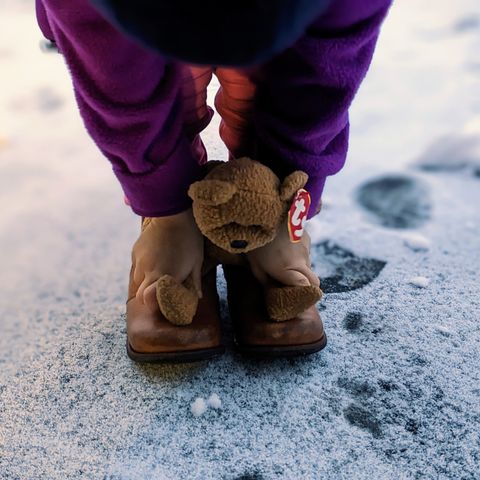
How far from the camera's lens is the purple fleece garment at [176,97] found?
1.59 feet

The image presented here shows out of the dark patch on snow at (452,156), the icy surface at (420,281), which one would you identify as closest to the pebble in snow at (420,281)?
the icy surface at (420,281)

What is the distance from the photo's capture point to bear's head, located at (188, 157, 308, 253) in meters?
0.54

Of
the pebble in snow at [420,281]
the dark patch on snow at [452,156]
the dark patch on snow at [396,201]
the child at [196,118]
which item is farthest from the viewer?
the dark patch on snow at [452,156]

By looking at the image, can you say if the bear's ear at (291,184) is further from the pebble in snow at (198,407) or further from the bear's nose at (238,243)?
the pebble in snow at (198,407)

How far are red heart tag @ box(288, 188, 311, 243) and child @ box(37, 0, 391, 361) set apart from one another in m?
0.02

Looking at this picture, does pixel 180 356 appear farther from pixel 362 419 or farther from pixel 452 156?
pixel 452 156

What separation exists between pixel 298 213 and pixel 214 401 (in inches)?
7.6

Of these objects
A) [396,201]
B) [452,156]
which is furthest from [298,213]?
[452,156]

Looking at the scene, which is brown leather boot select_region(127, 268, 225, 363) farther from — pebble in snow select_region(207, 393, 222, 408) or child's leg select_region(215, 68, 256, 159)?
child's leg select_region(215, 68, 256, 159)

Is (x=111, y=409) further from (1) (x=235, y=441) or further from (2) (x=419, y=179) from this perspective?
(2) (x=419, y=179)

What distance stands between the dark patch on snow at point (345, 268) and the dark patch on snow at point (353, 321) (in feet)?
0.15

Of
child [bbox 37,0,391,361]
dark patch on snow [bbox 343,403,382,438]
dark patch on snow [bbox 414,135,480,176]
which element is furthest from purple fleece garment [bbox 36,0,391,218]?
dark patch on snow [bbox 414,135,480,176]

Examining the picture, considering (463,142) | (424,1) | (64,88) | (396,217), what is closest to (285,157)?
(396,217)

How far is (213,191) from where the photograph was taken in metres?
0.53
